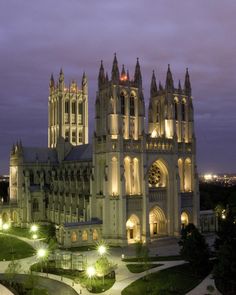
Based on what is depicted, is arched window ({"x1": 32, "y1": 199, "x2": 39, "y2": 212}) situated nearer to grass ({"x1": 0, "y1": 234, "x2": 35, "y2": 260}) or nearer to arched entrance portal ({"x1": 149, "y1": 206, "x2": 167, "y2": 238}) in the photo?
grass ({"x1": 0, "y1": 234, "x2": 35, "y2": 260})

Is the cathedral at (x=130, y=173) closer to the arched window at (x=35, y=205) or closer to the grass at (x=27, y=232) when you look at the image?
the arched window at (x=35, y=205)

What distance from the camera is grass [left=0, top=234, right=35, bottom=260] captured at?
170 feet

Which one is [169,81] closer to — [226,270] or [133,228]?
[133,228]

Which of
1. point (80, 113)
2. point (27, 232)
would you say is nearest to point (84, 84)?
point (80, 113)

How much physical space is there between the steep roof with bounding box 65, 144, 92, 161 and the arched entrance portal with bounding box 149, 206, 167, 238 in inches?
642

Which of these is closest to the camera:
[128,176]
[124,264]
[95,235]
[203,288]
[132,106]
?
[203,288]

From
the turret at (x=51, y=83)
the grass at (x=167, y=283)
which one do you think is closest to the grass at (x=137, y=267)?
the grass at (x=167, y=283)

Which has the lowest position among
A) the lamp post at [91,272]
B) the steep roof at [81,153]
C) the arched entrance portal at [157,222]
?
the lamp post at [91,272]

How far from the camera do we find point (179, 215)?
6600cm

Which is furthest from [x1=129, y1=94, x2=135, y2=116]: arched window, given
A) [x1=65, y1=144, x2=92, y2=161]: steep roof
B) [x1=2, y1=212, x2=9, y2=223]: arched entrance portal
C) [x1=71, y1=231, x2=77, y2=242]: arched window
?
[x1=2, y1=212, x2=9, y2=223]: arched entrance portal

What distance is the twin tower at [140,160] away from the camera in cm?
6125

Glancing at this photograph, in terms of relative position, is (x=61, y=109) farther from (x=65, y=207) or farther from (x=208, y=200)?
(x=208, y=200)

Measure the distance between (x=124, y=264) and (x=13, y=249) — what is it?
16.9m

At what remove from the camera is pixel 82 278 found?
131 feet
